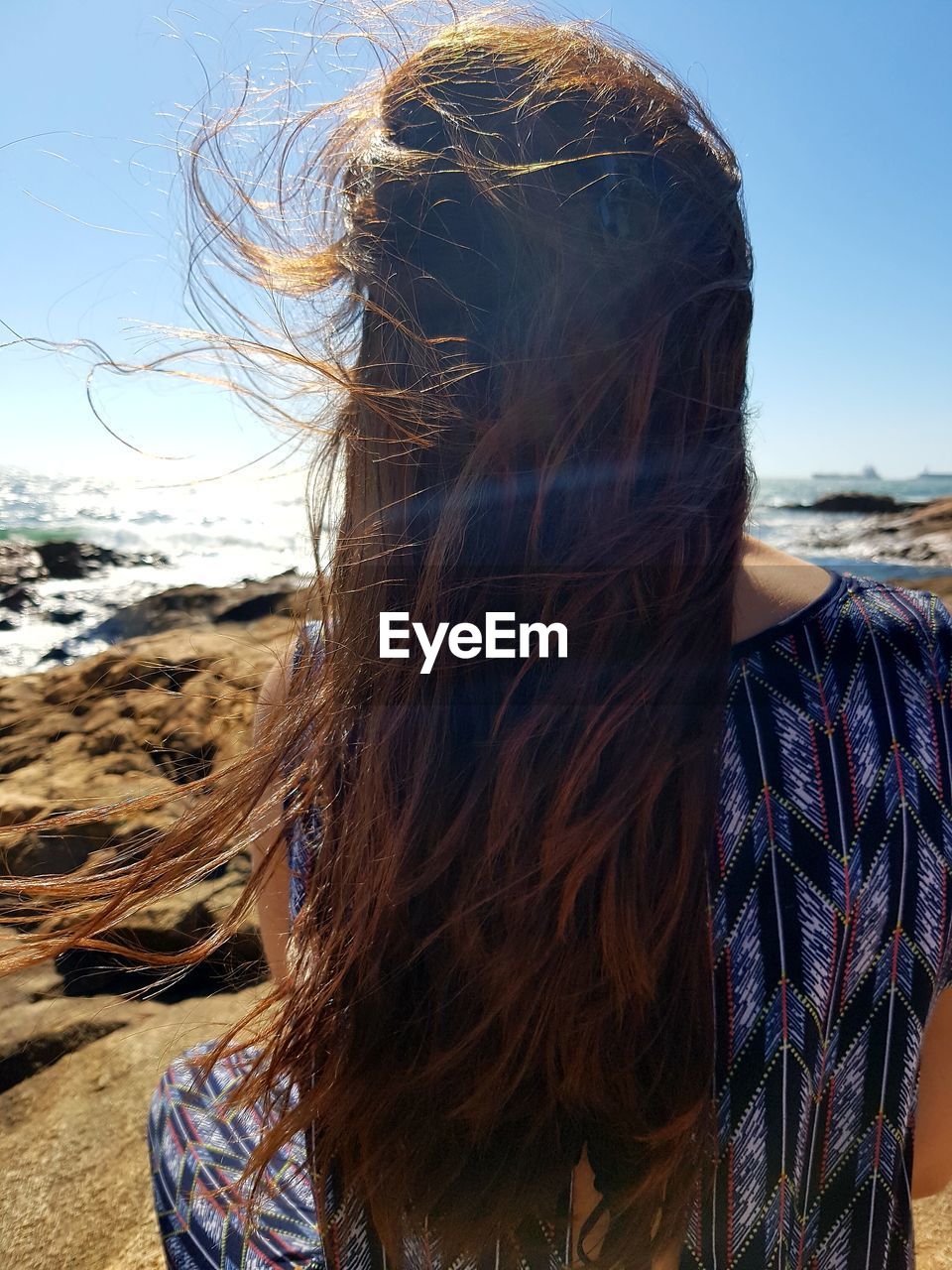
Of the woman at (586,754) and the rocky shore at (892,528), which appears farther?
the rocky shore at (892,528)

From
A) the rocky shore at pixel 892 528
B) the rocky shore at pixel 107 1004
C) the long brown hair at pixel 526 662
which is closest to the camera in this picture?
the long brown hair at pixel 526 662

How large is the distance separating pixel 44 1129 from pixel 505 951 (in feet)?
5.23

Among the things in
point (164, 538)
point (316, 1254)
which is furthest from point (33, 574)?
point (316, 1254)

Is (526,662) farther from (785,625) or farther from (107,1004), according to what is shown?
(107,1004)

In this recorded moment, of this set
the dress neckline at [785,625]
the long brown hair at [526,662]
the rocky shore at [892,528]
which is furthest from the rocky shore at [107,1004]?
the rocky shore at [892,528]

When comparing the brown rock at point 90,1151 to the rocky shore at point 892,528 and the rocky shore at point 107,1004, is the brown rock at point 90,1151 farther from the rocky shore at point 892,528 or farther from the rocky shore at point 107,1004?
the rocky shore at point 892,528

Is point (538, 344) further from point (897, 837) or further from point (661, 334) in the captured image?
point (897, 837)

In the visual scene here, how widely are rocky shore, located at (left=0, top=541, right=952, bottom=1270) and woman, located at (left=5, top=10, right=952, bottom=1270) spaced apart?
Answer: 0.29 m

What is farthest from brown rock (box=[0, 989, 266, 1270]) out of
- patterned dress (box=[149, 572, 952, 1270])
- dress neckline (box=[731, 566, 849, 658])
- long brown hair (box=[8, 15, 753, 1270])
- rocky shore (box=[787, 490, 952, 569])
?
rocky shore (box=[787, 490, 952, 569])

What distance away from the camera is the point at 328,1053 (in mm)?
775

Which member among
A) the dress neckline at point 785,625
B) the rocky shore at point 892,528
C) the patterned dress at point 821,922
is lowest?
the rocky shore at point 892,528

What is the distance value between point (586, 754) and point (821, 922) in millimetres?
258

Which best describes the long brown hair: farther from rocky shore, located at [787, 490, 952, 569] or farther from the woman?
rocky shore, located at [787, 490, 952, 569]

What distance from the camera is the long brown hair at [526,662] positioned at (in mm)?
687
